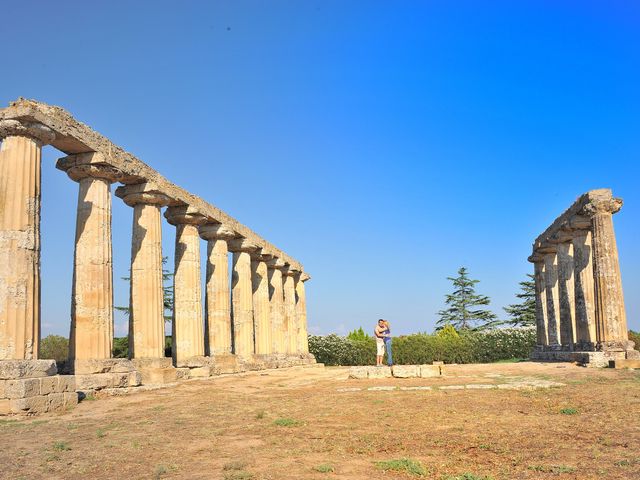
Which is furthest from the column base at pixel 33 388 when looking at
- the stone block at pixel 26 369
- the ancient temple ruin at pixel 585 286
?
the ancient temple ruin at pixel 585 286

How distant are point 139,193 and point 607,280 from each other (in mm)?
18899

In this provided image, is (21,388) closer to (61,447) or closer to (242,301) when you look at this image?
(61,447)

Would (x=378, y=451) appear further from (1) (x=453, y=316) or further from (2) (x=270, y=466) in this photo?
(1) (x=453, y=316)

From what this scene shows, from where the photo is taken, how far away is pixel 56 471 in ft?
25.2

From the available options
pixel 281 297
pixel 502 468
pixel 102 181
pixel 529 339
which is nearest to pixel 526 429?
pixel 502 468

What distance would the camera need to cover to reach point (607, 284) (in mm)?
23719

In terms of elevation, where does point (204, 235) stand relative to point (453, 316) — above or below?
above

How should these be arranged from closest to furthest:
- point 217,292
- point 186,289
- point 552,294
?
1. point 186,289
2. point 217,292
3. point 552,294

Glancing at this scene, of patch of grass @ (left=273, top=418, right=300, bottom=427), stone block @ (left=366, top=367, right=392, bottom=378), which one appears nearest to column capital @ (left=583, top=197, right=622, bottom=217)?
stone block @ (left=366, top=367, right=392, bottom=378)

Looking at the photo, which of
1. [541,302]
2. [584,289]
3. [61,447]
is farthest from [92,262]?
[541,302]

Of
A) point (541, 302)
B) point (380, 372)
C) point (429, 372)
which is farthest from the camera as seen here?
point (541, 302)

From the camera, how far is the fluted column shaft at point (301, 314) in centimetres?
4159

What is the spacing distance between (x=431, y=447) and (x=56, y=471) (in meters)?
5.27

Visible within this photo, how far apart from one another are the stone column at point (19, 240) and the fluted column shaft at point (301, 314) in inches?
1118
